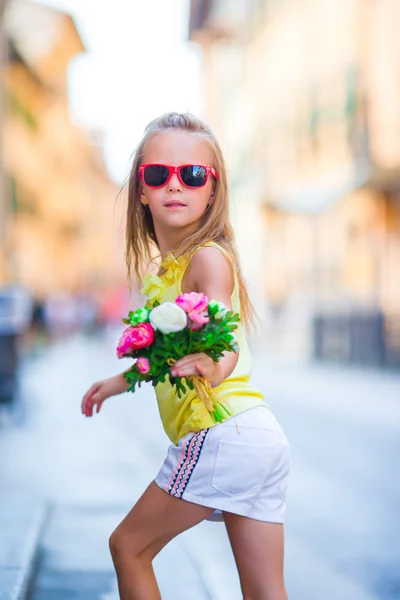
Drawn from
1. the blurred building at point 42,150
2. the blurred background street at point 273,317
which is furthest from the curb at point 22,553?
the blurred building at point 42,150

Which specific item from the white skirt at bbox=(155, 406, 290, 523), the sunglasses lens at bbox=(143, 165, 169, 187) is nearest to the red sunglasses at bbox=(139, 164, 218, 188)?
the sunglasses lens at bbox=(143, 165, 169, 187)

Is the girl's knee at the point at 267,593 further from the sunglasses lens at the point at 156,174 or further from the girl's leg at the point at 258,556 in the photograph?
the sunglasses lens at the point at 156,174

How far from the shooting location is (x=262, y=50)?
27734 mm

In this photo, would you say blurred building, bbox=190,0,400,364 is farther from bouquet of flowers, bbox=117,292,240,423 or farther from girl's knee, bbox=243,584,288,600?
bouquet of flowers, bbox=117,292,240,423

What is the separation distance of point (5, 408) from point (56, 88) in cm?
3940

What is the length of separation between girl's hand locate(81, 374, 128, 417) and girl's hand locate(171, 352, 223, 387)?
0.34 metres

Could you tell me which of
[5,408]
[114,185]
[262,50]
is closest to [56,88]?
[262,50]

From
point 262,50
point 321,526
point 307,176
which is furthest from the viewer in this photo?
point 262,50

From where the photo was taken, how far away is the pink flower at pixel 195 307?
7.16 feet

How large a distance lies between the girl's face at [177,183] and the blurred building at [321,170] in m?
13.9

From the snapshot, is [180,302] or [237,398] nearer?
[180,302]

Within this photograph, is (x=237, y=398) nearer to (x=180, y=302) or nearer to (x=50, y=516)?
(x=180, y=302)

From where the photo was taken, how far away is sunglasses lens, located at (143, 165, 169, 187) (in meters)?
2.52

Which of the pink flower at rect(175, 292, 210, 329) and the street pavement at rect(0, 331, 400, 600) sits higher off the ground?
the pink flower at rect(175, 292, 210, 329)
